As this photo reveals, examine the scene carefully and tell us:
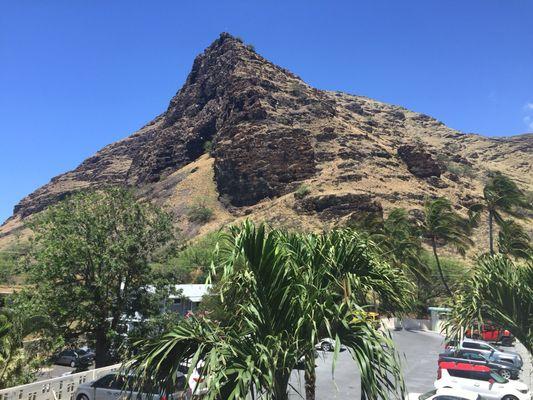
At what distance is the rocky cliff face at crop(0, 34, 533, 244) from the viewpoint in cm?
8150

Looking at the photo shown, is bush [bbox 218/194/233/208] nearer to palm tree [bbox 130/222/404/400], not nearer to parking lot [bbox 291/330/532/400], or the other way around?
parking lot [bbox 291/330/532/400]

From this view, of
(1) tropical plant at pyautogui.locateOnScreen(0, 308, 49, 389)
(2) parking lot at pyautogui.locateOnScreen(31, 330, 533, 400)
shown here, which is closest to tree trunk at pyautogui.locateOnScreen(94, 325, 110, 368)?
(2) parking lot at pyautogui.locateOnScreen(31, 330, 533, 400)

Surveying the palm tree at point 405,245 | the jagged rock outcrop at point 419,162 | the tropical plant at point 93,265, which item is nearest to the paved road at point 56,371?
the tropical plant at point 93,265

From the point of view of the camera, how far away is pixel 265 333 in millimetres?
5582

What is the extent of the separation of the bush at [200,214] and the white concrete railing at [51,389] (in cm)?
7196

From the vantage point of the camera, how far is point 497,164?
15975 cm

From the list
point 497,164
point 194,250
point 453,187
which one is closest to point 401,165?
point 453,187

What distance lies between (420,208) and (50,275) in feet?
219

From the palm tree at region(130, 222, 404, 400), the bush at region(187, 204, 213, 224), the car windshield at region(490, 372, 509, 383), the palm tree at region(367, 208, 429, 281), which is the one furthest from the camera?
the bush at region(187, 204, 213, 224)

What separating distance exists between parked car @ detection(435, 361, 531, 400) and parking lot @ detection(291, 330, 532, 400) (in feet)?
3.66

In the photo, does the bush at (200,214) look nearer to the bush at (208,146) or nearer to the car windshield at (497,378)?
the bush at (208,146)

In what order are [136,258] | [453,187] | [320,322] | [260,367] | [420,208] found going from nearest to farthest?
[260,367], [320,322], [136,258], [420,208], [453,187]

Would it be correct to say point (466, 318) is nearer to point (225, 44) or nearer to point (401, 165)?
point (401, 165)

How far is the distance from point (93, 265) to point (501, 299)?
56.3ft
